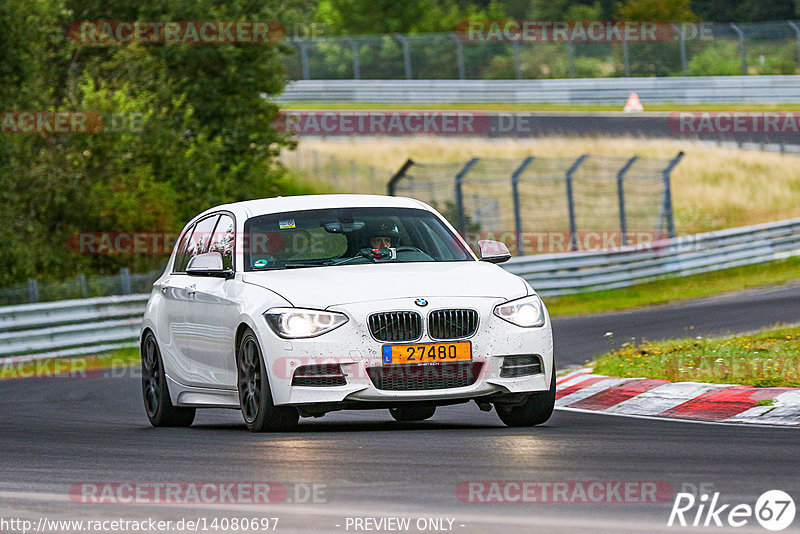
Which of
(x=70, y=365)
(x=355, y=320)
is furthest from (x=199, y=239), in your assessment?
(x=70, y=365)

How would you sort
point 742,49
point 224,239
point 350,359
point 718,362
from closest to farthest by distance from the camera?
point 350,359, point 224,239, point 718,362, point 742,49

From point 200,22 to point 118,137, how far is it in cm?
422

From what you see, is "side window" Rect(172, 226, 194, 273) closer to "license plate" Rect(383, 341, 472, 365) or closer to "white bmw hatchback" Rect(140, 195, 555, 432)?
"white bmw hatchback" Rect(140, 195, 555, 432)

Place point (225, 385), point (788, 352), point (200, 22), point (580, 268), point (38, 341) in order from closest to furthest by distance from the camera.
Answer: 1. point (225, 385)
2. point (788, 352)
3. point (38, 341)
4. point (580, 268)
5. point (200, 22)

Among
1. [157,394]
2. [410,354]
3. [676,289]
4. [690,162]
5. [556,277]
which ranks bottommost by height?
[676,289]

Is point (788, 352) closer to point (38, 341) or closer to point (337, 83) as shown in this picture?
point (38, 341)

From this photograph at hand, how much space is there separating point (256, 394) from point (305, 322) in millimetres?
666

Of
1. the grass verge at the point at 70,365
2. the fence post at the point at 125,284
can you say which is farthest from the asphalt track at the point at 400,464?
the fence post at the point at 125,284

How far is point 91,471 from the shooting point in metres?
8.12

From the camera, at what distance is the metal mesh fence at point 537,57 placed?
156 feet

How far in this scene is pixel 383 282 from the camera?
31.5 feet

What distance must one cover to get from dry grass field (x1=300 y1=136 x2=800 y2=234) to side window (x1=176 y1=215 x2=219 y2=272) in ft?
84.8

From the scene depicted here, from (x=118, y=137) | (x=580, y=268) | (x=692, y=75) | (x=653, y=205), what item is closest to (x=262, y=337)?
(x=580, y=268)

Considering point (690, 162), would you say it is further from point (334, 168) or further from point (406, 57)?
point (406, 57)
